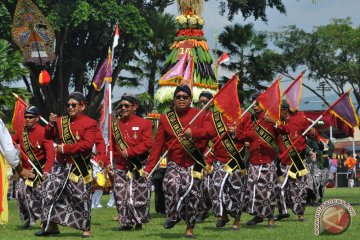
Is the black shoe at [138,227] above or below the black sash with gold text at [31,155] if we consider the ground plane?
below

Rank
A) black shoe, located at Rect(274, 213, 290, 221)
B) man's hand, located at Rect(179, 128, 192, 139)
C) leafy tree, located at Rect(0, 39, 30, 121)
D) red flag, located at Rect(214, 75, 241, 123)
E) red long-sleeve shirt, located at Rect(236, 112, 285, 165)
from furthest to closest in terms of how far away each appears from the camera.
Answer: leafy tree, located at Rect(0, 39, 30, 121)
black shoe, located at Rect(274, 213, 290, 221)
red long-sleeve shirt, located at Rect(236, 112, 285, 165)
red flag, located at Rect(214, 75, 241, 123)
man's hand, located at Rect(179, 128, 192, 139)

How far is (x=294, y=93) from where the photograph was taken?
1634 cm

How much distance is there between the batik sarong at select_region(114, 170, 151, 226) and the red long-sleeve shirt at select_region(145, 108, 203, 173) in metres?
1.37

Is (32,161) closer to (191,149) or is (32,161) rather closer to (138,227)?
(138,227)

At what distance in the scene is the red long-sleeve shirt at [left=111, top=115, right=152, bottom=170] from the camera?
44.5 feet

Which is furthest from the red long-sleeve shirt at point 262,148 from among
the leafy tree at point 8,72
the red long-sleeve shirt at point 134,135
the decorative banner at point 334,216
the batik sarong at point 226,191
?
the leafy tree at point 8,72

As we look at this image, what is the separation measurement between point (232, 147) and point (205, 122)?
1079mm

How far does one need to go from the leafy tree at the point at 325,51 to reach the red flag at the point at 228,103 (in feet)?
127

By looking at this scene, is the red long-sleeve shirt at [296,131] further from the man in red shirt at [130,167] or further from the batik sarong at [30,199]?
the batik sarong at [30,199]

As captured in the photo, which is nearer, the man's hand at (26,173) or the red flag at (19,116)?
the man's hand at (26,173)

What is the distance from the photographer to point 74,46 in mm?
38250

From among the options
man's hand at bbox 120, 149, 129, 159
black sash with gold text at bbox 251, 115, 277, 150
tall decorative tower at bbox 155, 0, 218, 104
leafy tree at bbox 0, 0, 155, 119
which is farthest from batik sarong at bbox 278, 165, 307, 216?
leafy tree at bbox 0, 0, 155, 119

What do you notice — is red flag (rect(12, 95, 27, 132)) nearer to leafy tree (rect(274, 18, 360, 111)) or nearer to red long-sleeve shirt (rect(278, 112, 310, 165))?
red long-sleeve shirt (rect(278, 112, 310, 165))

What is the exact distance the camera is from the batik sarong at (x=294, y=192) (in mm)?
16062
